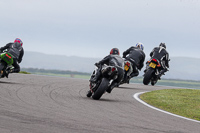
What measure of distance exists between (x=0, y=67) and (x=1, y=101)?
698 centimetres

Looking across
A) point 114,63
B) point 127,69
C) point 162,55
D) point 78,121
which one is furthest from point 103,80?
point 162,55

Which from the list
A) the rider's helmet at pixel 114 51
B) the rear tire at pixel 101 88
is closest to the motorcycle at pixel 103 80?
the rear tire at pixel 101 88

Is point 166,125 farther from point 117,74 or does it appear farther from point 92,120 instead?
point 117,74

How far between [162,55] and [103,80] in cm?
1147

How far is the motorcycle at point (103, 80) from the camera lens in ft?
42.3

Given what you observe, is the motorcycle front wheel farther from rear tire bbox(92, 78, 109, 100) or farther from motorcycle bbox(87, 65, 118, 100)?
rear tire bbox(92, 78, 109, 100)

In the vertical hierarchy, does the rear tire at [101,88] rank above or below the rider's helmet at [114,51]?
below

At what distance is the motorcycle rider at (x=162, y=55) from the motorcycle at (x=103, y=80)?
34.8ft

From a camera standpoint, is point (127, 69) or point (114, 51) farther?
point (127, 69)

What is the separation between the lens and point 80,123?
25.0ft

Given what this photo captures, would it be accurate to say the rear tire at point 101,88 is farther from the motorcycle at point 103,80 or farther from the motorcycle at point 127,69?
the motorcycle at point 127,69

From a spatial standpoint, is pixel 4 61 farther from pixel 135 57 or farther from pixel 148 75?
pixel 148 75

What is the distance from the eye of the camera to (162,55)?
23.9m

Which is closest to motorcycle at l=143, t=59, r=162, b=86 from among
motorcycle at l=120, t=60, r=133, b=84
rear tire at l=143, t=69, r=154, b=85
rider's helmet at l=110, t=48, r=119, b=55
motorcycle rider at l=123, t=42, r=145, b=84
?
rear tire at l=143, t=69, r=154, b=85
